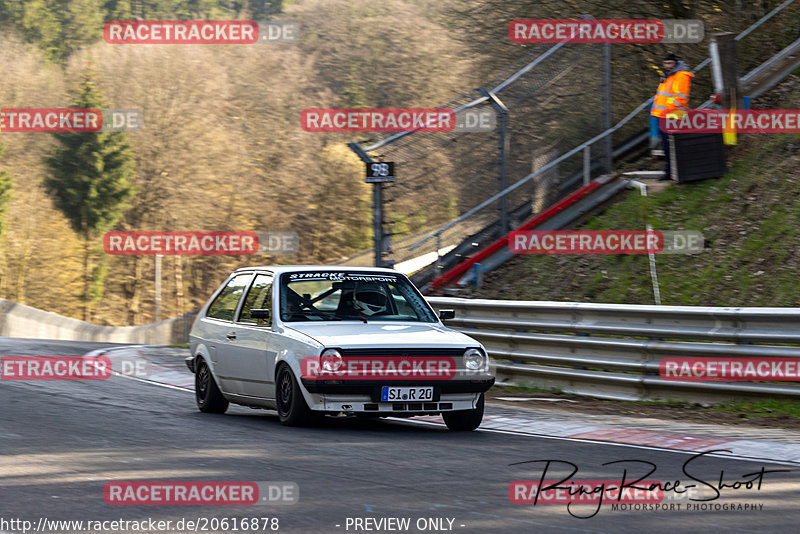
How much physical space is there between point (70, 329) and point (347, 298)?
2849 centimetres

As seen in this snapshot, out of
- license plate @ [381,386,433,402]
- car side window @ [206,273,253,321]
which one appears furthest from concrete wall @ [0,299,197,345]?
license plate @ [381,386,433,402]

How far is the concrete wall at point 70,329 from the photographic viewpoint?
32312 mm

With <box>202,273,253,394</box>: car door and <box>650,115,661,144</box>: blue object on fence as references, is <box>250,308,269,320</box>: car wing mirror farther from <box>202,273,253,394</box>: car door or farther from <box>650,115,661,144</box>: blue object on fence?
<box>650,115,661,144</box>: blue object on fence

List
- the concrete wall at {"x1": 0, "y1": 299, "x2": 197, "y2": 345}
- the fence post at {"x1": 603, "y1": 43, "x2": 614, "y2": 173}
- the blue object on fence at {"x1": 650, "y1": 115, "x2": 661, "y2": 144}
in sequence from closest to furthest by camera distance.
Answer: the blue object on fence at {"x1": 650, "y1": 115, "x2": 661, "y2": 144} → the fence post at {"x1": 603, "y1": 43, "x2": 614, "y2": 173} → the concrete wall at {"x1": 0, "y1": 299, "x2": 197, "y2": 345}

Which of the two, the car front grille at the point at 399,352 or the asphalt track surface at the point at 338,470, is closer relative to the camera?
the asphalt track surface at the point at 338,470

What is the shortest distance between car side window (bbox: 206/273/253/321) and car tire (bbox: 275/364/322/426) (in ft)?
5.26

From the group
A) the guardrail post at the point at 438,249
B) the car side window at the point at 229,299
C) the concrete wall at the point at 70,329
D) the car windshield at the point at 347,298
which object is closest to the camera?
the car windshield at the point at 347,298

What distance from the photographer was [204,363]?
11609 mm

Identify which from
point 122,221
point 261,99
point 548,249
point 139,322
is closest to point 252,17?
point 261,99

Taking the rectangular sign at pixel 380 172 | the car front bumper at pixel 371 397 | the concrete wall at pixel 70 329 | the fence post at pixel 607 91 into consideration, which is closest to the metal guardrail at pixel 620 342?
the rectangular sign at pixel 380 172

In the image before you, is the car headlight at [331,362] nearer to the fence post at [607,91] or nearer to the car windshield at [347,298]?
the car windshield at [347,298]

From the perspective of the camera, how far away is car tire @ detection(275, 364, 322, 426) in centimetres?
951

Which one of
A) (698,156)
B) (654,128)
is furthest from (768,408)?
(654,128)

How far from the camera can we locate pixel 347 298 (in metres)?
10.5
